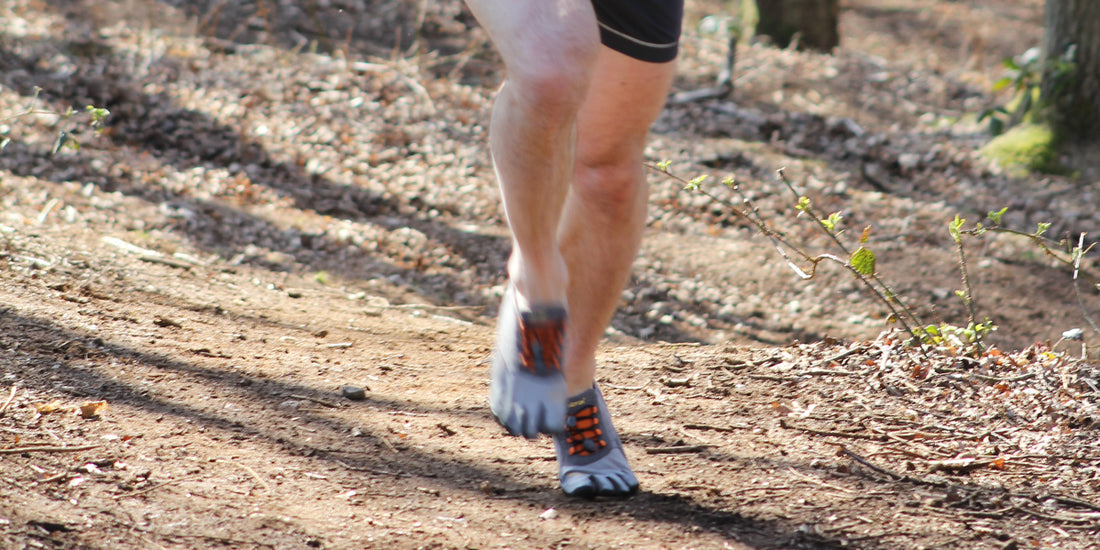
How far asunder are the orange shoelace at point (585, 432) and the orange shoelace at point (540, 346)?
17.4 inches

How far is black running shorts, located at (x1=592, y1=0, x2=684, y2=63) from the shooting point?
227cm

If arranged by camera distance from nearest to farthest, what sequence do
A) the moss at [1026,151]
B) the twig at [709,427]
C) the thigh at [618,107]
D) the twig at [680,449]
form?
1. the thigh at [618,107]
2. the twig at [680,449]
3. the twig at [709,427]
4. the moss at [1026,151]

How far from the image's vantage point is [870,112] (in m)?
8.49

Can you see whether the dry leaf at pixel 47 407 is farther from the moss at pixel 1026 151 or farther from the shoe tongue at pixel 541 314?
the moss at pixel 1026 151

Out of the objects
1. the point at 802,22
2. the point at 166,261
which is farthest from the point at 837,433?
the point at 802,22

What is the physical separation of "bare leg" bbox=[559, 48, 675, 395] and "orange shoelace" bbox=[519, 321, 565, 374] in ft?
1.48

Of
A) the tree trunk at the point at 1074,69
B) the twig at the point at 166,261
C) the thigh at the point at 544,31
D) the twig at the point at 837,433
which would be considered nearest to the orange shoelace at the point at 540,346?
the thigh at the point at 544,31

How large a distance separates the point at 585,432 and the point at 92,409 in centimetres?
140

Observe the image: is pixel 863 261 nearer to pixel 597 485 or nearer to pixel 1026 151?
pixel 597 485

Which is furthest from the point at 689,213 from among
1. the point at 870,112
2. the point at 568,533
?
the point at 568,533

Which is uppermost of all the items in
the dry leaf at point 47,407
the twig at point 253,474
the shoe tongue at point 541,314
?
the shoe tongue at point 541,314

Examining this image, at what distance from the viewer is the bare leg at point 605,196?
7.82 feet

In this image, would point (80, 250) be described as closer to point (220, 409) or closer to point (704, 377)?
point (220, 409)

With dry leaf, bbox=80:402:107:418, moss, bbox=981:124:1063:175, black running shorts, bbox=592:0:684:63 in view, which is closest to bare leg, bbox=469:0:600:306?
black running shorts, bbox=592:0:684:63
